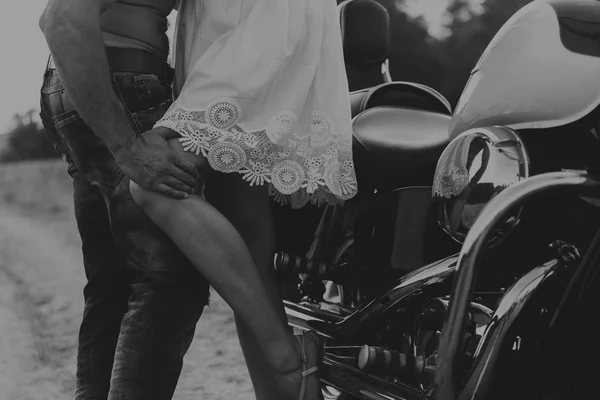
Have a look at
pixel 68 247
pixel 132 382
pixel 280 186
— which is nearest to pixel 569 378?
pixel 280 186

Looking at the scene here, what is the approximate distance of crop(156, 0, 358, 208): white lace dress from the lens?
141cm

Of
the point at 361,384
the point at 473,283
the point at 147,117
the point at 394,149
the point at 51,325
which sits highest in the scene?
the point at 147,117

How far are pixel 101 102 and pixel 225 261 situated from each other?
32 cm

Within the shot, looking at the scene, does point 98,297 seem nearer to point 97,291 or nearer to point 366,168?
point 97,291

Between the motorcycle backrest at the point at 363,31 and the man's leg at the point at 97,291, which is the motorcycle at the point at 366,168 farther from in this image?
the man's leg at the point at 97,291

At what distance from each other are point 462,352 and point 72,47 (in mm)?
747

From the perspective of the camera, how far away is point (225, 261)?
141 centimetres

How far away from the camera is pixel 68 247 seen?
5.72 m

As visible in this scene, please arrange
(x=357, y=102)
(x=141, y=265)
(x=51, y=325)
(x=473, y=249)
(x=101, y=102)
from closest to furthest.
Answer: (x=473, y=249)
(x=101, y=102)
(x=141, y=265)
(x=357, y=102)
(x=51, y=325)

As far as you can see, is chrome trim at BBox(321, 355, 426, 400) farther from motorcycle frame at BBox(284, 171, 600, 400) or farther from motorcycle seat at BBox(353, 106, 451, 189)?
motorcycle seat at BBox(353, 106, 451, 189)

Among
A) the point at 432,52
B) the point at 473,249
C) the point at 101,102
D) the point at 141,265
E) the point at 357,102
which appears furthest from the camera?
the point at 432,52

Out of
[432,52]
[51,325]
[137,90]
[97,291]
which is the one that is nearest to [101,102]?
[137,90]

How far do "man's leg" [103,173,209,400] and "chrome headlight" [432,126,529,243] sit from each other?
1.50 feet

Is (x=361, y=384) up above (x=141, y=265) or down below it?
below
